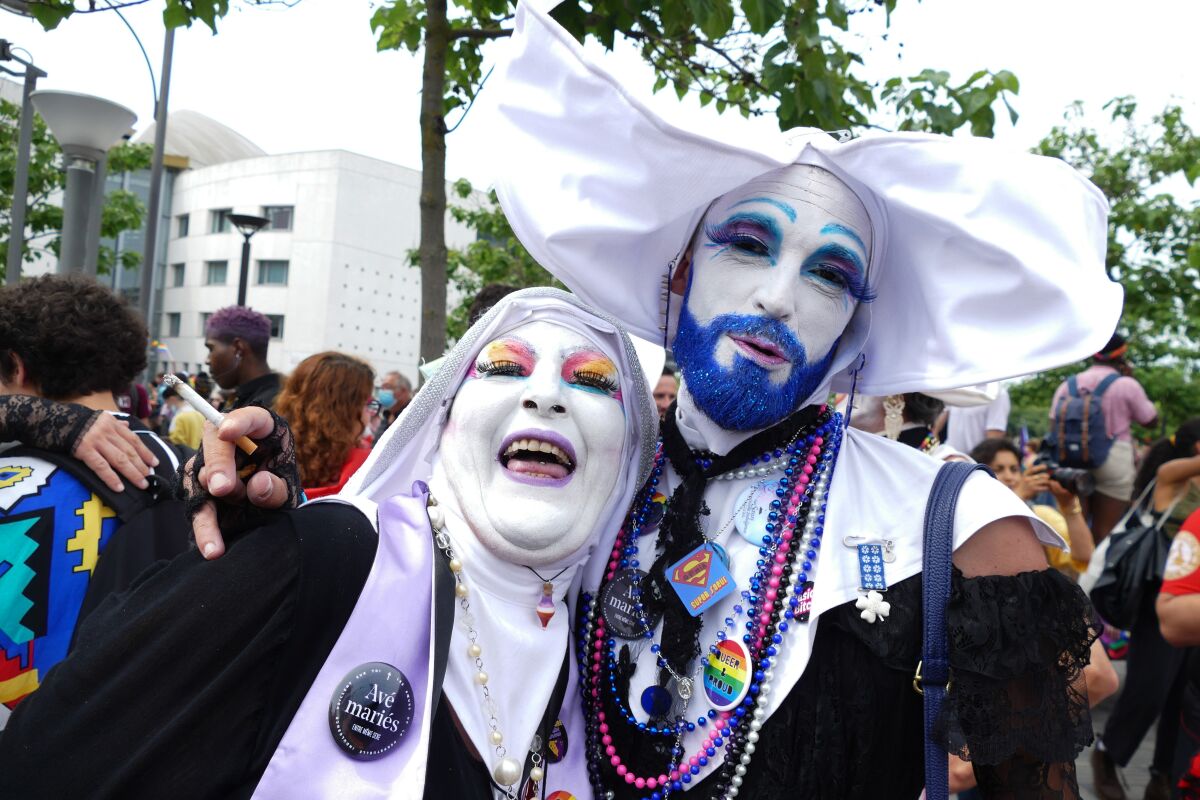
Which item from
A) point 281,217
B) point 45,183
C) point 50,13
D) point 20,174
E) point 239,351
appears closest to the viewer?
point 50,13

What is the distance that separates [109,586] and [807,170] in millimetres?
1828

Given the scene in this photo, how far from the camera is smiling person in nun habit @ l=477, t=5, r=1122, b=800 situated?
1.65 meters

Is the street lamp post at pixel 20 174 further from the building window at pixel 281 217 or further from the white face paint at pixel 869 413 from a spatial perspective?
the building window at pixel 281 217

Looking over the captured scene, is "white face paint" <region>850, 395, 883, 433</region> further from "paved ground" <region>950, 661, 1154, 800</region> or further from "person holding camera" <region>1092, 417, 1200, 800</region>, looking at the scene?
"paved ground" <region>950, 661, 1154, 800</region>

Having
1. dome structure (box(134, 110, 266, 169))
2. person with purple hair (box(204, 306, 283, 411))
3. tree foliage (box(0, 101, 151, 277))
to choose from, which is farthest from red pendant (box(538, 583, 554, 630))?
dome structure (box(134, 110, 266, 169))

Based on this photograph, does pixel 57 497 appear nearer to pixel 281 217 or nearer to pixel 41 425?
pixel 41 425

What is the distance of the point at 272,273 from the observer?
1294 inches

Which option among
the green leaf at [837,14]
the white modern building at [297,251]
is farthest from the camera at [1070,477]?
the white modern building at [297,251]

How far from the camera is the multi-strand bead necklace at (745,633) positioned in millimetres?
1684

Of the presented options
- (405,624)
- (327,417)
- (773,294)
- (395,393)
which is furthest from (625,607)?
(395,393)

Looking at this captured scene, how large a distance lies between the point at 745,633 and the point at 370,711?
686mm

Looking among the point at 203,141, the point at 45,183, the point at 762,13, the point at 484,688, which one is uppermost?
the point at 203,141

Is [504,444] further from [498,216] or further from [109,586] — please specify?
[498,216]

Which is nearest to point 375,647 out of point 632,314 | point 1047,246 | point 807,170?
point 632,314
